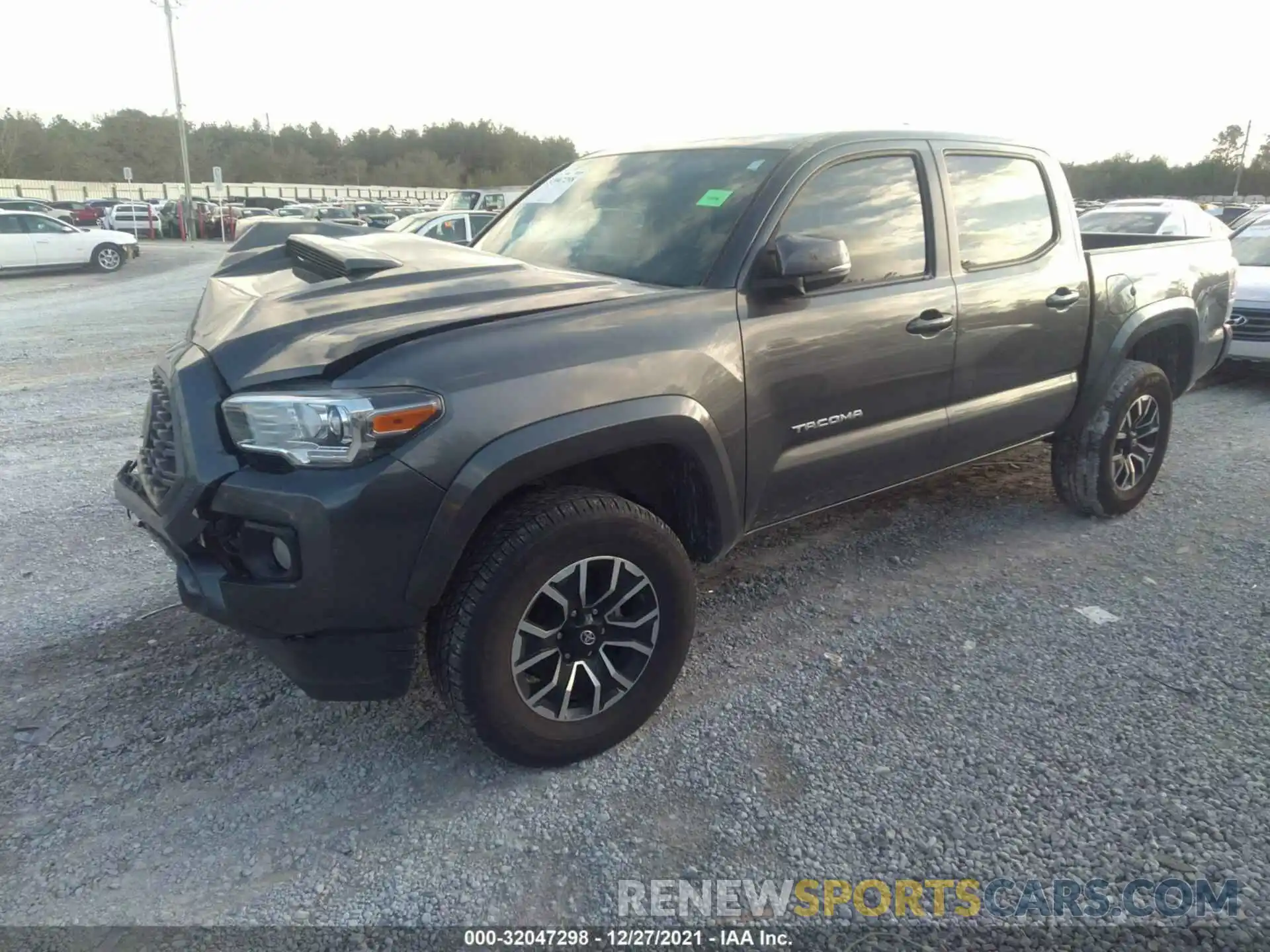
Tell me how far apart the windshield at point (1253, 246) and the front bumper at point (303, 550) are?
373 inches

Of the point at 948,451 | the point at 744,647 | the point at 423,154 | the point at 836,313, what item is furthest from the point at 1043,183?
the point at 423,154

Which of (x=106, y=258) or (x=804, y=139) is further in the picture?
(x=106, y=258)

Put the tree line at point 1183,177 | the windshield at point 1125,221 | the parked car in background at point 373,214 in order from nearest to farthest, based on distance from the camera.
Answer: the windshield at point 1125,221
the parked car in background at point 373,214
the tree line at point 1183,177

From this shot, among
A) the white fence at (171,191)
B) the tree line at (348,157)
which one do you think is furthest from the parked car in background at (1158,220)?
the white fence at (171,191)

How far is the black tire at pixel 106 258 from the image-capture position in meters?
21.0

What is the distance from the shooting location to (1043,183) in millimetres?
4383

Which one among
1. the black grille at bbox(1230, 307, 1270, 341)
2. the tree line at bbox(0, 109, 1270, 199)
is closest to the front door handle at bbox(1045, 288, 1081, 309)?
the black grille at bbox(1230, 307, 1270, 341)

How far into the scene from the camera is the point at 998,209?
4.06 metres

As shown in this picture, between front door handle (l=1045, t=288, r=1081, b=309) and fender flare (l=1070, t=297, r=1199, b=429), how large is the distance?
0.39 metres

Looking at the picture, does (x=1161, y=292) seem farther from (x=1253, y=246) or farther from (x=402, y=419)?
(x=1253, y=246)

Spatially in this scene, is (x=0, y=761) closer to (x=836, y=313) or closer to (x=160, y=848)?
(x=160, y=848)

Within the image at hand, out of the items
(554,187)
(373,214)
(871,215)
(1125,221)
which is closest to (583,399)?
(871,215)

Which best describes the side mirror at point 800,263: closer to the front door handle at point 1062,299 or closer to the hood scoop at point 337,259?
the hood scoop at point 337,259

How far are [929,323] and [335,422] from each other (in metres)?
2.35
